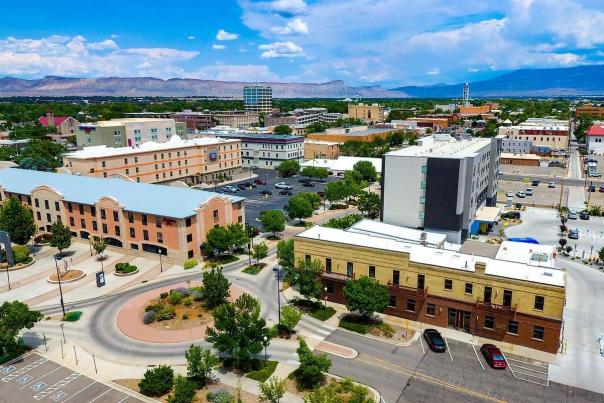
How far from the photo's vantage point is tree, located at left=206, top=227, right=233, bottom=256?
73188 mm

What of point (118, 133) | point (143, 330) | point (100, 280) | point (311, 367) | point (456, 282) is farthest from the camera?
point (118, 133)

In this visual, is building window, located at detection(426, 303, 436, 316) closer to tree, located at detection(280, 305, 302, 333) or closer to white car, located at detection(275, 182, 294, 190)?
tree, located at detection(280, 305, 302, 333)

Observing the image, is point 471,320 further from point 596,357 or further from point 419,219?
point 419,219

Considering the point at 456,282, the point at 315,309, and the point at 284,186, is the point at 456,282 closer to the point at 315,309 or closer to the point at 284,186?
the point at 315,309

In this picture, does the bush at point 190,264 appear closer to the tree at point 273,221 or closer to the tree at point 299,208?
the tree at point 273,221

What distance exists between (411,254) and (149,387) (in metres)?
32.8

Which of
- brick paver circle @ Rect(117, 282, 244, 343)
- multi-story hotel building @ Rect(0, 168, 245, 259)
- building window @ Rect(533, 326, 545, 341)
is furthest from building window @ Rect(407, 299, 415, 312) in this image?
multi-story hotel building @ Rect(0, 168, 245, 259)

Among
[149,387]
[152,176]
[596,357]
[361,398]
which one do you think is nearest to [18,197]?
[152,176]

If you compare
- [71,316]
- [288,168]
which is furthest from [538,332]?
[288,168]

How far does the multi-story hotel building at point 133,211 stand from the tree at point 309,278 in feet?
82.7

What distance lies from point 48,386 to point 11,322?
28.0 ft

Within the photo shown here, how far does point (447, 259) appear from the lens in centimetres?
5462

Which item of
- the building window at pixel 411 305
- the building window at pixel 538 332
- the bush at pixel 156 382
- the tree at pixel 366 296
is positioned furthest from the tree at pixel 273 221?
the building window at pixel 538 332

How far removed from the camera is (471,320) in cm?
5128
